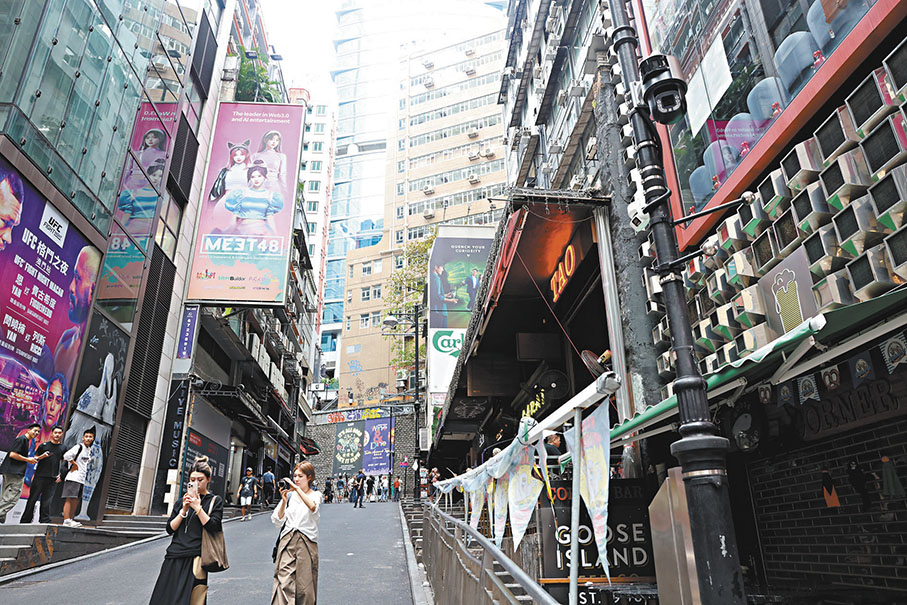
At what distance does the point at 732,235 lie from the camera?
23.5ft

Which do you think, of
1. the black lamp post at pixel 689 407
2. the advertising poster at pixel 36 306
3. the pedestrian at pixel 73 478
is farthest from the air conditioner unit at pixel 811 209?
the advertising poster at pixel 36 306

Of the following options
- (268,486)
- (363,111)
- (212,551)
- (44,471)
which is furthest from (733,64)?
(363,111)

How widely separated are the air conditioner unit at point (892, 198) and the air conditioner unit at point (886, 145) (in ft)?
0.34

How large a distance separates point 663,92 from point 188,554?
5.83m

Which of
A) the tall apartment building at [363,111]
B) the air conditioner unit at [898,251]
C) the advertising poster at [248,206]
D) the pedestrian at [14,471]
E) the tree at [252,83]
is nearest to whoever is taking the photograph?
the air conditioner unit at [898,251]

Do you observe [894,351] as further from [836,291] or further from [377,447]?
[377,447]

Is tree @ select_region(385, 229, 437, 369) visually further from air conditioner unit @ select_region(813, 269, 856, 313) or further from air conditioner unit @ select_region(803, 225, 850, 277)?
air conditioner unit @ select_region(813, 269, 856, 313)

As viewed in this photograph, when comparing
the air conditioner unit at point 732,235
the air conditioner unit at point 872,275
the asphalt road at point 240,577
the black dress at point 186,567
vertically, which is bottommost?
the asphalt road at point 240,577

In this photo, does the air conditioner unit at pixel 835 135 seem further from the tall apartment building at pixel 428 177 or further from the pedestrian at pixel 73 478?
the tall apartment building at pixel 428 177

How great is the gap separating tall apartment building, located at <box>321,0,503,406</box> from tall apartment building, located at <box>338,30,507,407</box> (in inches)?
135

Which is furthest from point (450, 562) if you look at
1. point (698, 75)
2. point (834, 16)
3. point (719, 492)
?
point (698, 75)

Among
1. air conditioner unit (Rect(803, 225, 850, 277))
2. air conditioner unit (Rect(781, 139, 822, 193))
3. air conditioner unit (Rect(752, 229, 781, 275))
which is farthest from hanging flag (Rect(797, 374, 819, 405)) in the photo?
air conditioner unit (Rect(781, 139, 822, 193))

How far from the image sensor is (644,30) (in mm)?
10289

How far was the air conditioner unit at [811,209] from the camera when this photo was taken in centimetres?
566
